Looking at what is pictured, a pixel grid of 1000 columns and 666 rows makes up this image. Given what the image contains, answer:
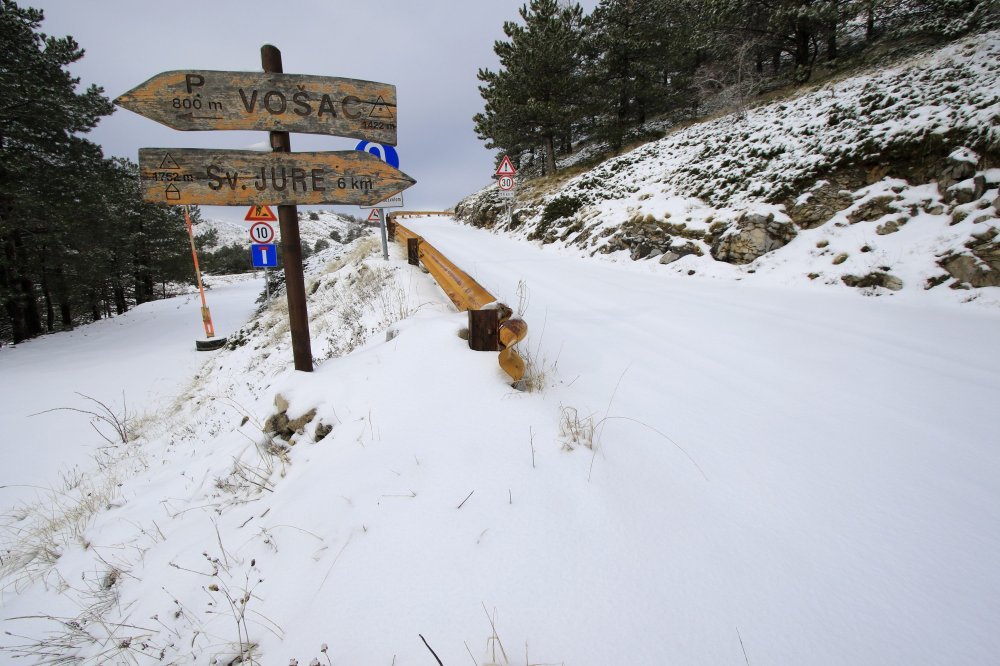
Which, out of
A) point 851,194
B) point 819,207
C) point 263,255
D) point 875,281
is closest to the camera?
point 875,281

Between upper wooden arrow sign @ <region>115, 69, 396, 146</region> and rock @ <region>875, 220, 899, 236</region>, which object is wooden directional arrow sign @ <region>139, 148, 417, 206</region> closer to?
upper wooden arrow sign @ <region>115, 69, 396, 146</region>

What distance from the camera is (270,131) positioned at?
3107mm

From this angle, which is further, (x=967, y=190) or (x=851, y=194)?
(x=851, y=194)

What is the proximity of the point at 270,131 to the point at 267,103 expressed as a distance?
205mm

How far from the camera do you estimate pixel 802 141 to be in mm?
8047

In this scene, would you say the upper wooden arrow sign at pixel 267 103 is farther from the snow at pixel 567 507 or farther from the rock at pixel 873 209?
the rock at pixel 873 209

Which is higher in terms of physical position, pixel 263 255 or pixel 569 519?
pixel 263 255

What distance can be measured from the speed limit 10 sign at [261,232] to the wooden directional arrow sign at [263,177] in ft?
22.9

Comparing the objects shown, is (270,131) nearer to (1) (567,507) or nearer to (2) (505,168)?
(1) (567,507)

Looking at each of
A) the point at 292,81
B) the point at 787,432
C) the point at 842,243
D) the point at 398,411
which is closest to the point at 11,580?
the point at 398,411

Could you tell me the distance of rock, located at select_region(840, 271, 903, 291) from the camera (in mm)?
5027

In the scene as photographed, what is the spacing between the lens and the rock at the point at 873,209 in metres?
5.86

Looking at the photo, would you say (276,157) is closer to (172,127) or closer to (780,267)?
(172,127)

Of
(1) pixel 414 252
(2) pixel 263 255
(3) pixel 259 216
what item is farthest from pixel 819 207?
(3) pixel 259 216
